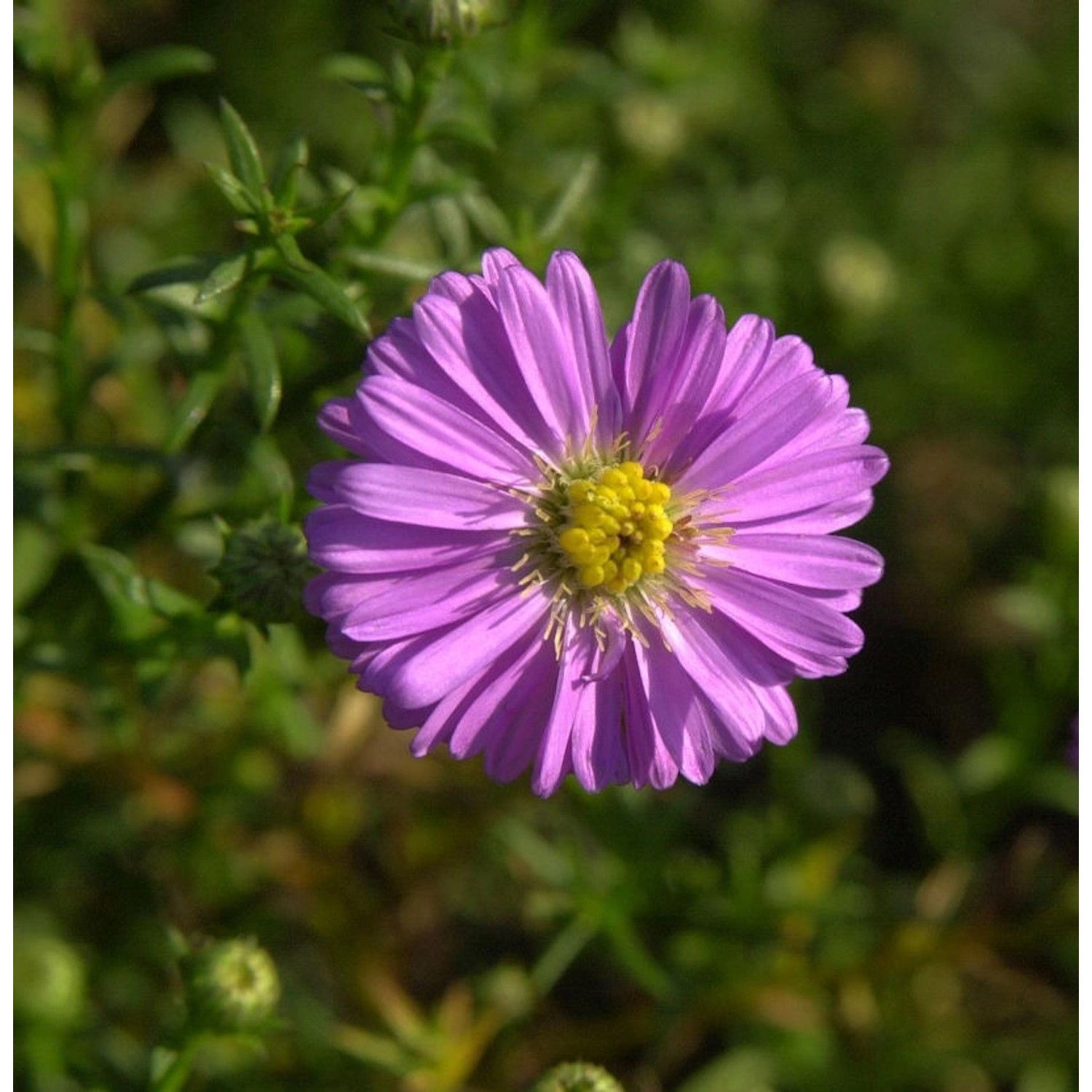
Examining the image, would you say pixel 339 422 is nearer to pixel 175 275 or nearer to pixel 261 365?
pixel 261 365

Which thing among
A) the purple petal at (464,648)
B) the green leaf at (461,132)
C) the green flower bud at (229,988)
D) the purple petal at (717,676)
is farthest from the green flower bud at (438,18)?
the green flower bud at (229,988)

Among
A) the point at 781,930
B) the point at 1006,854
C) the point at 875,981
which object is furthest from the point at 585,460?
the point at 1006,854

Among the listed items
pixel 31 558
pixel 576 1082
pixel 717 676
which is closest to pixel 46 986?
pixel 31 558

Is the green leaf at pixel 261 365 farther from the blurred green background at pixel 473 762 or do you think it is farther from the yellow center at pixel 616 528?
the yellow center at pixel 616 528

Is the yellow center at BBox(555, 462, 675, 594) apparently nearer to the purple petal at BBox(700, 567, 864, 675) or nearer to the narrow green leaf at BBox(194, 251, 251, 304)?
the purple petal at BBox(700, 567, 864, 675)

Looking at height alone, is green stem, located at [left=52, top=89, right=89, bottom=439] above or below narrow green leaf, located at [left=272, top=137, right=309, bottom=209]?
below

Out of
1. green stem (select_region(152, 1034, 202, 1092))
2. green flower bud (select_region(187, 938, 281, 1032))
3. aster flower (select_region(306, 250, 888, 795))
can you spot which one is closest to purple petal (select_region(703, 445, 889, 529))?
aster flower (select_region(306, 250, 888, 795))
